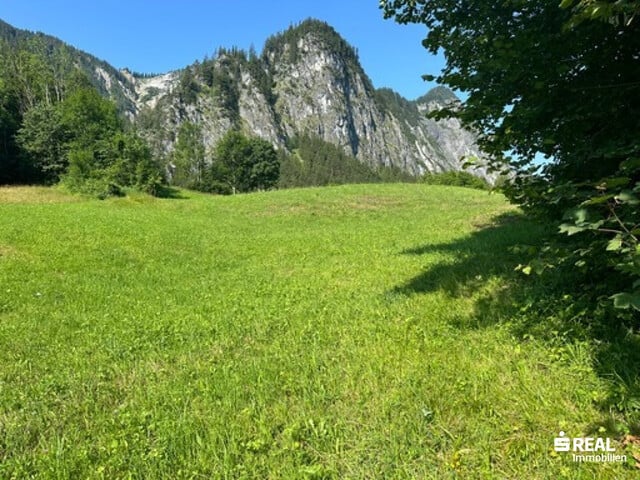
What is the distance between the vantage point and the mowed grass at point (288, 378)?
11.4 feet

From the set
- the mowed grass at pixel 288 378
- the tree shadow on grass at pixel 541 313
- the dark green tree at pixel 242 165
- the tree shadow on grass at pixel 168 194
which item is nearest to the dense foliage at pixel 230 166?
Answer: the dark green tree at pixel 242 165

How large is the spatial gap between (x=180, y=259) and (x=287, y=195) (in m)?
26.3

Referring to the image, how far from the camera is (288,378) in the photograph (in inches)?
192

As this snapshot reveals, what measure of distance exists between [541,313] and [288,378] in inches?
147

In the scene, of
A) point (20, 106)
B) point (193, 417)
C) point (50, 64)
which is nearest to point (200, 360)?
point (193, 417)

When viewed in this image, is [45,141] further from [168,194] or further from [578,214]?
[578,214]

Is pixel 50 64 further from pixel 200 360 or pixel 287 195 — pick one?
pixel 200 360

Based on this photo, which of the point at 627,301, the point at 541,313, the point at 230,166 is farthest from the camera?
the point at 230,166

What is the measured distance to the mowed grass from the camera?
136 inches

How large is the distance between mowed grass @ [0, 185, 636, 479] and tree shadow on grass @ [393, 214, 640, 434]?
0.08m

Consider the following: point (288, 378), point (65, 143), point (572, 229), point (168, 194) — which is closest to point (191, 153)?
point (168, 194)

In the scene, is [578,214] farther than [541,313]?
No

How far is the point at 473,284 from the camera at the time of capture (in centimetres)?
782

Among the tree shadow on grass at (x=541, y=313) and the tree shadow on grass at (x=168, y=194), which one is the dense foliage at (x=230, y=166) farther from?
the tree shadow on grass at (x=541, y=313)
